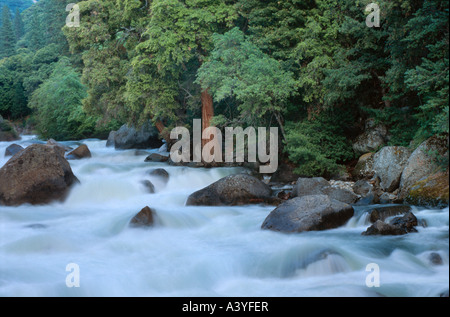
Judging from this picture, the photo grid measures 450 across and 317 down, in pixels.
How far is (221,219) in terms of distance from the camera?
12266mm

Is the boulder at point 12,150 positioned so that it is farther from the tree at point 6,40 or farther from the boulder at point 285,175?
the tree at point 6,40

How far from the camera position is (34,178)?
44.8 feet

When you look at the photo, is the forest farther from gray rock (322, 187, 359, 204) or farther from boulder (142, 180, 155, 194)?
boulder (142, 180, 155, 194)

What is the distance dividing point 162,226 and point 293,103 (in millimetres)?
8823

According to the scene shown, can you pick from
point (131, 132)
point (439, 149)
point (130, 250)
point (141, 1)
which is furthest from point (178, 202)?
point (131, 132)

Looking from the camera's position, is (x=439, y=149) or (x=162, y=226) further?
(x=439, y=149)

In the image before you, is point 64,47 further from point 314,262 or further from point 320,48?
point 314,262

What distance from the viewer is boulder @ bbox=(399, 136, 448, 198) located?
12180 millimetres

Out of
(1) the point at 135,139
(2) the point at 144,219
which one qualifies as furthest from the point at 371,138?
(1) the point at 135,139

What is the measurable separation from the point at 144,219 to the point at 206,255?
241cm

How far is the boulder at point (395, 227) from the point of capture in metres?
9.80

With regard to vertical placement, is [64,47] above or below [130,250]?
above

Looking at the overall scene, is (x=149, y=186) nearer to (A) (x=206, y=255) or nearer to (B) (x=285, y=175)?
(B) (x=285, y=175)

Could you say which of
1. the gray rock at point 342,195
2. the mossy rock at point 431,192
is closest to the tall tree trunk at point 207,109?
the gray rock at point 342,195
